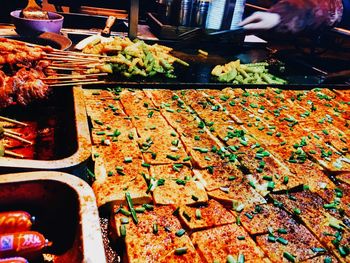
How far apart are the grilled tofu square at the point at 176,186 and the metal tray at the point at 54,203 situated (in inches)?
33.6

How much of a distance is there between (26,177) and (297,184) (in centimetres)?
271

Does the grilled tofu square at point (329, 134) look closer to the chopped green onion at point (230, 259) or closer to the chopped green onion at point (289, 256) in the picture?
the chopped green onion at point (289, 256)

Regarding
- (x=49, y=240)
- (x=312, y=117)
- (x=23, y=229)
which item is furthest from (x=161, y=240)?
(x=312, y=117)

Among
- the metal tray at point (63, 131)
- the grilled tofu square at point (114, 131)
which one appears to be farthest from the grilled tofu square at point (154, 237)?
the grilled tofu square at point (114, 131)

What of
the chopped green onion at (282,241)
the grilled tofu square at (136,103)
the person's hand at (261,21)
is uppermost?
the person's hand at (261,21)

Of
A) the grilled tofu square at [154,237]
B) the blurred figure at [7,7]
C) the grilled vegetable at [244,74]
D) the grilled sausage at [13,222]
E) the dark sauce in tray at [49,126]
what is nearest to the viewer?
the grilled sausage at [13,222]

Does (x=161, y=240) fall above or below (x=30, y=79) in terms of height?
below

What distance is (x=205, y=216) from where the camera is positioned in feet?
8.82

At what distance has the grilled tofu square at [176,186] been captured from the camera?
277 cm

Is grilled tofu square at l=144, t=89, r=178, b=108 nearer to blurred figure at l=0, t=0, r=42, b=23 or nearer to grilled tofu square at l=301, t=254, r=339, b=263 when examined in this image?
grilled tofu square at l=301, t=254, r=339, b=263

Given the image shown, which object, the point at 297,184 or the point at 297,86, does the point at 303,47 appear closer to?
the point at 297,86

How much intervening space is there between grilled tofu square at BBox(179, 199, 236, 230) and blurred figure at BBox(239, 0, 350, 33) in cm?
483

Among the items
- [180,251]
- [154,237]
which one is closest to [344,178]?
[180,251]

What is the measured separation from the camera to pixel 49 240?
7.12ft
